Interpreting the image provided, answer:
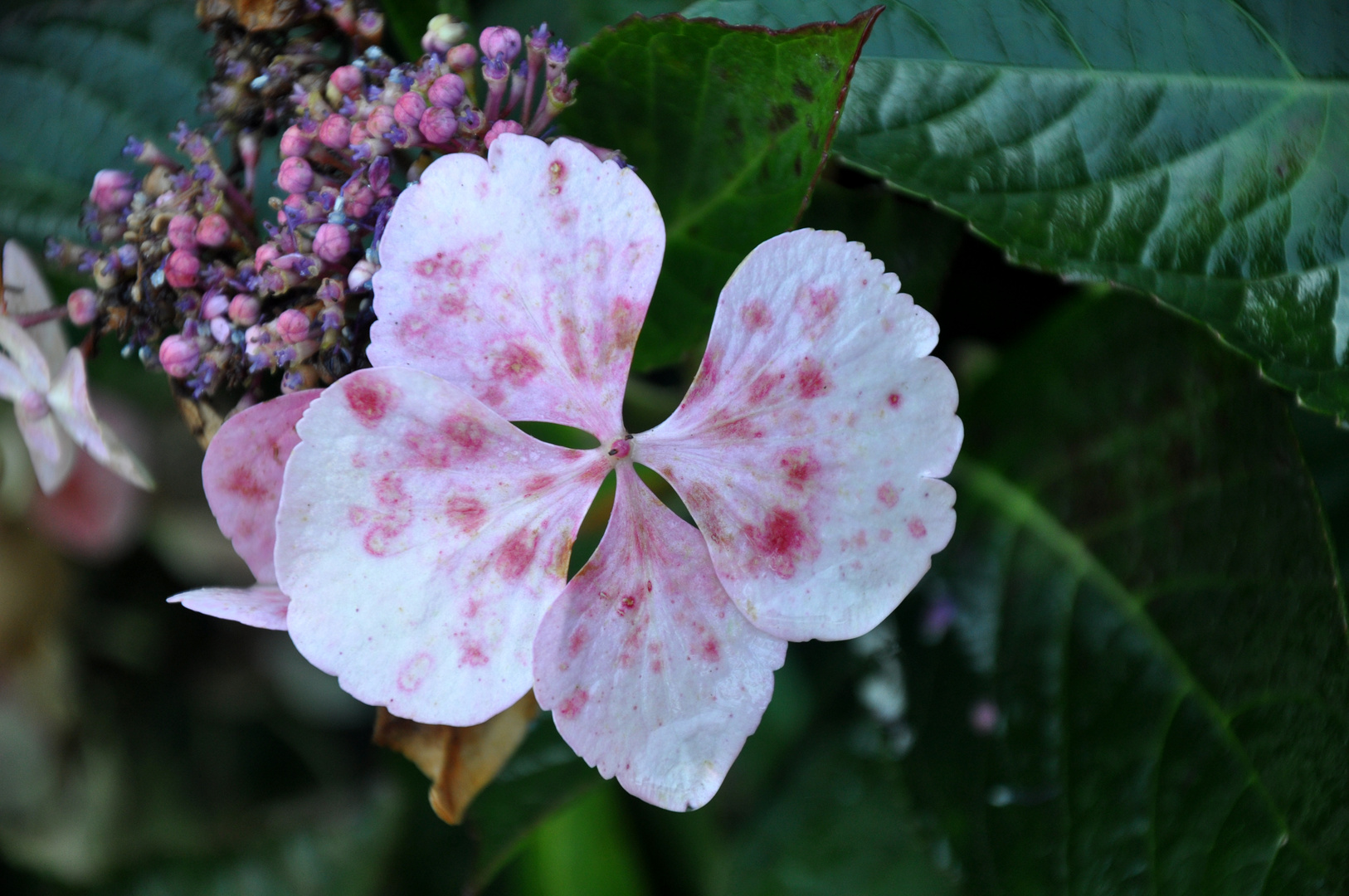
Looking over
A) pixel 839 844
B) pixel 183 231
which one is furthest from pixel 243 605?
pixel 839 844

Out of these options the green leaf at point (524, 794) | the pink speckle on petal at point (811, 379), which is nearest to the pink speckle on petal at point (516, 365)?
the pink speckle on petal at point (811, 379)

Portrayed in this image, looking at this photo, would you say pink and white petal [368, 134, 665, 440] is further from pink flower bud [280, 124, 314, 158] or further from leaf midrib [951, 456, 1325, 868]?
leaf midrib [951, 456, 1325, 868]

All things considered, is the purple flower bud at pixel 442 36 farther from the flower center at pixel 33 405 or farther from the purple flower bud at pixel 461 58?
the flower center at pixel 33 405

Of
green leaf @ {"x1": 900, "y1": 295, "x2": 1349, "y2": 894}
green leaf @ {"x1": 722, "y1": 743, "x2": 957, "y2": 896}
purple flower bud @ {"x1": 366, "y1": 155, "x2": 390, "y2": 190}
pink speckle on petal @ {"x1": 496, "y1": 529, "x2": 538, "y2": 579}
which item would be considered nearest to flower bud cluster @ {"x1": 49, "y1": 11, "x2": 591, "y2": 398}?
purple flower bud @ {"x1": 366, "y1": 155, "x2": 390, "y2": 190}

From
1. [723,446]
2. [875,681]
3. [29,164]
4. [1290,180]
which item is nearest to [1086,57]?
[1290,180]

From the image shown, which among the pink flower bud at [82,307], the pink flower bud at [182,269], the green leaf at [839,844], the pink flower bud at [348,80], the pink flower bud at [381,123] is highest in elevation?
the pink flower bud at [348,80]

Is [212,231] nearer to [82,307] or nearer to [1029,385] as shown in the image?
[82,307]

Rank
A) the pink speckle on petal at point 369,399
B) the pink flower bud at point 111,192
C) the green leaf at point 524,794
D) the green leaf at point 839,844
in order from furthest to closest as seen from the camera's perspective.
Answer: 1. the green leaf at point 839,844
2. the green leaf at point 524,794
3. the pink flower bud at point 111,192
4. the pink speckle on petal at point 369,399
